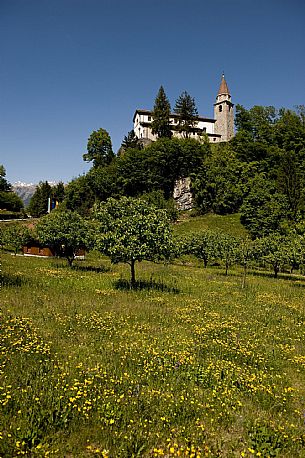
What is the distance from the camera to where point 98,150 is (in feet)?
327

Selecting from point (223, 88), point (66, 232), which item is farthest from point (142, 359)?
point (223, 88)

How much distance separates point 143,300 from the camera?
21.1 metres

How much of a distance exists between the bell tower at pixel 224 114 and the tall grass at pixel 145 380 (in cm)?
11133

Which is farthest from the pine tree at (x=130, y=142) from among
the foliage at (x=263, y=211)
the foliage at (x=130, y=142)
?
the foliage at (x=263, y=211)

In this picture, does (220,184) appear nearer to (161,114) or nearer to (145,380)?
(161,114)

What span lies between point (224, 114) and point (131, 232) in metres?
108

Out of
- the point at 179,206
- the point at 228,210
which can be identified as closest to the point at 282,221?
the point at 228,210

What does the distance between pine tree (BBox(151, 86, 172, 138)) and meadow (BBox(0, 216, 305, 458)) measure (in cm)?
8840

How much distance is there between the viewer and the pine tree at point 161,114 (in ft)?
325

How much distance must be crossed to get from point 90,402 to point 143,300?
13.3 m

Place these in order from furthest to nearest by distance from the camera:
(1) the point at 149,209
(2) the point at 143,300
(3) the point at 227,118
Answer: (3) the point at 227,118 < (1) the point at 149,209 < (2) the point at 143,300

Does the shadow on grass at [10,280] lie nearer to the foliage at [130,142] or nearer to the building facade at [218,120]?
the foliage at [130,142]

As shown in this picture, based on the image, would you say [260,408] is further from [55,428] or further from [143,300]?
[143,300]

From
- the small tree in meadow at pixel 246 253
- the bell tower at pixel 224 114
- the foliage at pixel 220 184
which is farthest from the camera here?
the bell tower at pixel 224 114
